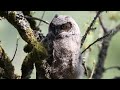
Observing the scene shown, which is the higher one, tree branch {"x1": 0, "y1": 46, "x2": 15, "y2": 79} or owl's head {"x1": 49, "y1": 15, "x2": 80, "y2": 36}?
owl's head {"x1": 49, "y1": 15, "x2": 80, "y2": 36}

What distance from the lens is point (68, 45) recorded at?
2393 mm

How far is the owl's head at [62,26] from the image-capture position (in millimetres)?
2377

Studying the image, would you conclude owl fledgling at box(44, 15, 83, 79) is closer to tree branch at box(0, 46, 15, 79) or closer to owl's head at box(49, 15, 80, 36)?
owl's head at box(49, 15, 80, 36)

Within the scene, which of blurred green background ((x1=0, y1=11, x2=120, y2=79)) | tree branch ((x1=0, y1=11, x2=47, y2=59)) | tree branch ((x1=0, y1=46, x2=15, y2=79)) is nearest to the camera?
tree branch ((x1=0, y1=11, x2=47, y2=59))

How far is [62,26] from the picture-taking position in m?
2.39

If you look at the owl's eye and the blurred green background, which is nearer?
the owl's eye

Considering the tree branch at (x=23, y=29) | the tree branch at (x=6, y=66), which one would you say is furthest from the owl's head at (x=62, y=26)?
the tree branch at (x=6, y=66)

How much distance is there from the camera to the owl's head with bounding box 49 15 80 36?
7.80ft

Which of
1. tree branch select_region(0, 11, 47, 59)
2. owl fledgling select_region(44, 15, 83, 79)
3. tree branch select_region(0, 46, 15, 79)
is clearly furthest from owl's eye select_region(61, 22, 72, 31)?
tree branch select_region(0, 46, 15, 79)

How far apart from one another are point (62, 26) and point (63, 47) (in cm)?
13

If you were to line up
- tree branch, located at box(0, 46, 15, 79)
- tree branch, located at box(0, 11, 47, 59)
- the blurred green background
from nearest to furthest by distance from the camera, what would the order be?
tree branch, located at box(0, 11, 47, 59)
tree branch, located at box(0, 46, 15, 79)
the blurred green background
